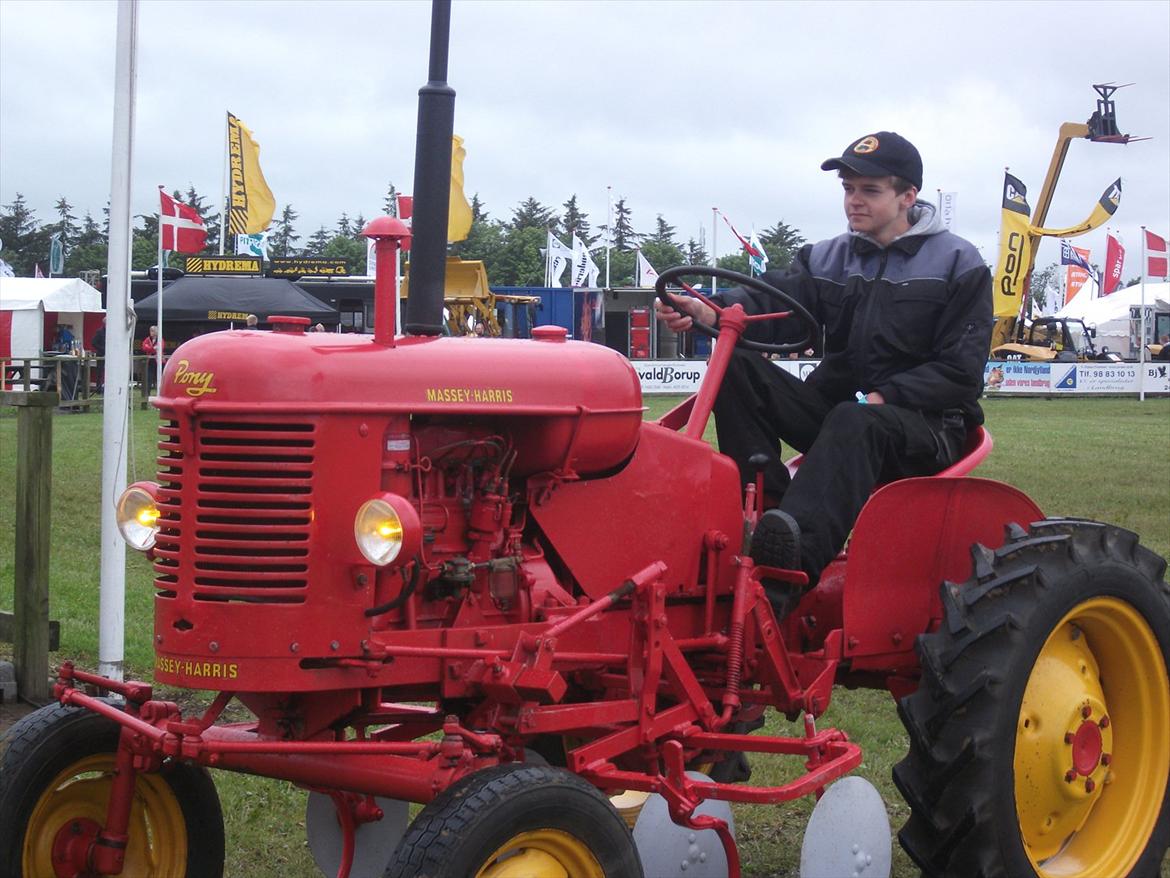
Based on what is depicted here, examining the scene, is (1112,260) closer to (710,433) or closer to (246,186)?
(246,186)

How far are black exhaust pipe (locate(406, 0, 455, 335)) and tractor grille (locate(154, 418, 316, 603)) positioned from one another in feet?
1.96

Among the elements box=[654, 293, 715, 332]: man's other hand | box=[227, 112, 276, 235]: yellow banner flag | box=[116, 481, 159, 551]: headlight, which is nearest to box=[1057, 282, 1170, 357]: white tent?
box=[227, 112, 276, 235]: yellow banner flag

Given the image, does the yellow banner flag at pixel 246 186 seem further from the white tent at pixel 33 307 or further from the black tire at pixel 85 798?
the black tire at pixel 85 798

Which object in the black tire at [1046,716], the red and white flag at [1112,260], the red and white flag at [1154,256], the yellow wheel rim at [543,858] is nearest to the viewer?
the yellow wheel rim at [543,858]

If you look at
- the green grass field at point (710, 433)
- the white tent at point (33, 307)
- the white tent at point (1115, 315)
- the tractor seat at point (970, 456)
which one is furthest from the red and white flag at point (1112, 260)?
the tractor seat at point (970, 456)

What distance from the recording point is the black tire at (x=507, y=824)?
3.09 m

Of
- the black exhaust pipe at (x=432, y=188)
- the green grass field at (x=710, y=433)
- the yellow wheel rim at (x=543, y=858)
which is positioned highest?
the black exhaust pipe at (x=432, y=188)

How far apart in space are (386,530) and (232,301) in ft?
89.2

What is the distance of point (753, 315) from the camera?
4.76 m

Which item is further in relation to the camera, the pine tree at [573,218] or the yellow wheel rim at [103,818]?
the pine tree at [573,218]

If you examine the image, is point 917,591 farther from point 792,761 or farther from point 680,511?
point 792,761

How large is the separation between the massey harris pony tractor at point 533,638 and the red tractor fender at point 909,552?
1 cm

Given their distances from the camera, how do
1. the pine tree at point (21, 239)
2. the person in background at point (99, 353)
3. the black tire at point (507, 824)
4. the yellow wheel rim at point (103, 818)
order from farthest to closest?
1. the pine tree at point (21, 239)
2. the person in background at point (99, 353)
3. the yellow wheel rim at point (103, 818)
4. the black tire at point (507, 824)

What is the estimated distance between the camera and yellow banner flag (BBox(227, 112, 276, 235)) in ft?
107
